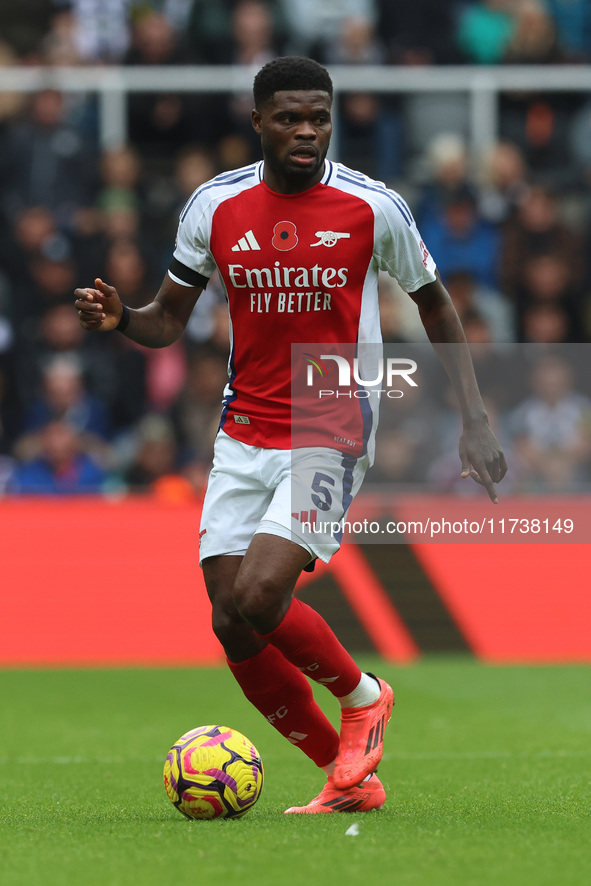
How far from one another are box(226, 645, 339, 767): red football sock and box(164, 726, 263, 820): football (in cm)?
26

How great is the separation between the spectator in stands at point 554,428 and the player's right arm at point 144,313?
19.7 feet

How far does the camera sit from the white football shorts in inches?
197

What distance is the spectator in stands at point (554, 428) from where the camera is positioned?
1102cm

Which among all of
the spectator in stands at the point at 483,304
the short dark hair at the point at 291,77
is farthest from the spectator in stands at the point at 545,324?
the short dark hair at the point at 291,77

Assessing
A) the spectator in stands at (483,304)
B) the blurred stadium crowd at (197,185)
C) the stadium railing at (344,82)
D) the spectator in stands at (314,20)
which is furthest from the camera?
the spectator in stands at (314,20)

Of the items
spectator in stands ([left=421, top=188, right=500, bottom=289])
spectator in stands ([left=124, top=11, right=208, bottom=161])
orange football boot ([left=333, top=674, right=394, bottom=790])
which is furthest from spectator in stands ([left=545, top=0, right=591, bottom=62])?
orange football boot ([left=333, top=674, right=394, bottom=790])

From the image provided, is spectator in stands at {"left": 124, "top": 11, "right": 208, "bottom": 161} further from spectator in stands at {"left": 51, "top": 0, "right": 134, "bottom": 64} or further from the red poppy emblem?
the red poppy emblem

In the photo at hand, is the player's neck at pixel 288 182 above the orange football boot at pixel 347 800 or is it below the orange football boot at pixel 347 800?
above

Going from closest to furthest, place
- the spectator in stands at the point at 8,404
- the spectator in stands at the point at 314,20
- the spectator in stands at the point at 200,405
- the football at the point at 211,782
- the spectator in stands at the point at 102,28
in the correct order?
the football at the point at 211,782 → the spectator in stands at the point at 200,405 → the spectator in stands at the point at 8,404 → the spectator in stands at the point at 314,20 → the spectator in stands at the point at 102,28

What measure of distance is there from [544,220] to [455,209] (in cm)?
87

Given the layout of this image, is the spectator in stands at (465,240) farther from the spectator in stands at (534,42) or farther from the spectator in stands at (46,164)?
the spectator in stands at (46,164)

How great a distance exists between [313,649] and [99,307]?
58.2 inches

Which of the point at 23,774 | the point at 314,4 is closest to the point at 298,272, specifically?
the point at 23,774

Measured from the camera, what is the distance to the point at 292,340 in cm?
514
